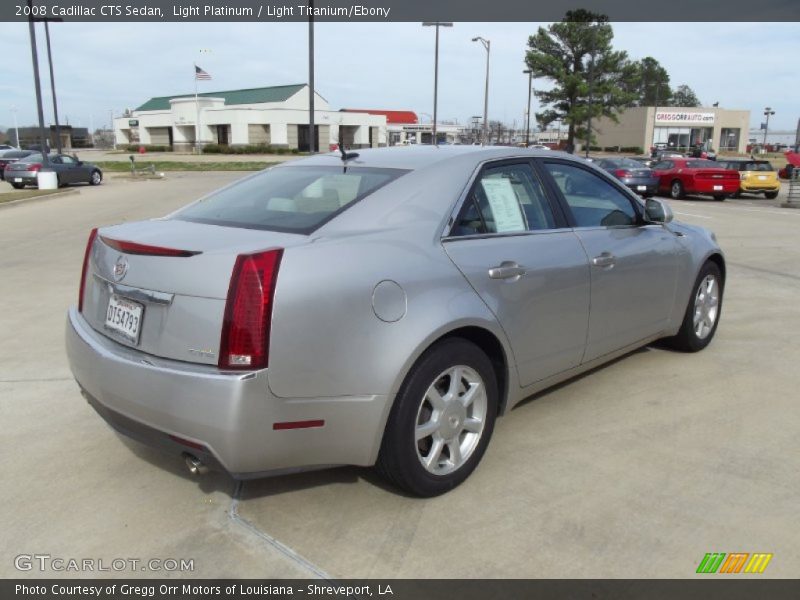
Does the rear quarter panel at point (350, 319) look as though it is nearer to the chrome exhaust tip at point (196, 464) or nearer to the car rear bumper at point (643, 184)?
the chrome exhaust tip at point (196, 464)

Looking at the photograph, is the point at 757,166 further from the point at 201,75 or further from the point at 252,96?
the point at 252,96

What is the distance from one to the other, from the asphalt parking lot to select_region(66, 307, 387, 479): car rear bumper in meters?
0.38

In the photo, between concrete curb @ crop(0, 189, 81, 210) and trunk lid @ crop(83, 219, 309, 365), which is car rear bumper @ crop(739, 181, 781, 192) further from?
trunk lid @ crop(83, 219, 309, 365)

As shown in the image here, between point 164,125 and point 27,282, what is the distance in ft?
251

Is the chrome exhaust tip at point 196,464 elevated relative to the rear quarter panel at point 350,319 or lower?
lower

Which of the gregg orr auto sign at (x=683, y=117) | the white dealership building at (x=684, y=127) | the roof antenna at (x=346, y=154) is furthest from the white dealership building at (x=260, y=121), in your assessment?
the roof antenna at (x=346, y=154)

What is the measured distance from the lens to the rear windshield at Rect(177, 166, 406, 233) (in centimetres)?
311

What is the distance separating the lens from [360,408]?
2744mm

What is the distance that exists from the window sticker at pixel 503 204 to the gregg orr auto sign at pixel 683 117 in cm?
8324

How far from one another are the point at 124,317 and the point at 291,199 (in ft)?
3.27

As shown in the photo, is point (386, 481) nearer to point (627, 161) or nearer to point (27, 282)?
point (27, 282)

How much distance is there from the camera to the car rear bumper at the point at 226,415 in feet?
8.29

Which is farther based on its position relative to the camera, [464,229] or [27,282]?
[27,282]
